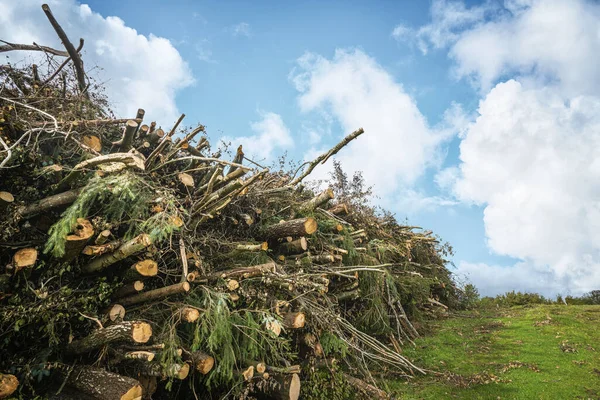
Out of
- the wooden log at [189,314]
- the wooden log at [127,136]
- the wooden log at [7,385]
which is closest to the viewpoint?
the wooden log at [7,385]

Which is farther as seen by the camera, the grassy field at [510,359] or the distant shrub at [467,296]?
the distant shrub at [467,296]

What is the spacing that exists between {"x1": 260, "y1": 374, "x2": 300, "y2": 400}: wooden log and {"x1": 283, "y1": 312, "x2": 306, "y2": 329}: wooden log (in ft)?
1.81

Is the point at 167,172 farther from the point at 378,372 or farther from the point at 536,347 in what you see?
the point at 536,347

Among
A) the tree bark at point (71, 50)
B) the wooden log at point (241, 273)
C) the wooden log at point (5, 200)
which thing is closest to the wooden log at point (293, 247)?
the wooden log at point (241, 273)

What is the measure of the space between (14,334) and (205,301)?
175 cm

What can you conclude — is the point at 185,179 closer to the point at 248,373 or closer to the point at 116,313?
the point at 116,313

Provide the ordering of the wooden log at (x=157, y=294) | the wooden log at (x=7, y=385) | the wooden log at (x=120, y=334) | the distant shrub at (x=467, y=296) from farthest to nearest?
the distant shrub at (x=467, y=296), the wooden log at (x=157, y=294), the wooden log at (x=120, y=334), the wooden log at (x=7, y=385)

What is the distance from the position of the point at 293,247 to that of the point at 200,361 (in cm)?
252

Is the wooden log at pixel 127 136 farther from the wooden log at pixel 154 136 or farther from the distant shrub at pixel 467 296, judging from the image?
the distant shrub at pixel 467 296

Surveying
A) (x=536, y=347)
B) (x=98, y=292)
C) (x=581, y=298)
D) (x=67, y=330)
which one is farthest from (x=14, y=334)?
(x=581, y=298)

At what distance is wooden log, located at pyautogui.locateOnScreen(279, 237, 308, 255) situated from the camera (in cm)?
590

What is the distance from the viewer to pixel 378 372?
5.96 meters

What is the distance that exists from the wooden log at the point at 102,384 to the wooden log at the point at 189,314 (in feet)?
2.32

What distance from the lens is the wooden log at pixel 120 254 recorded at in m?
3.69
